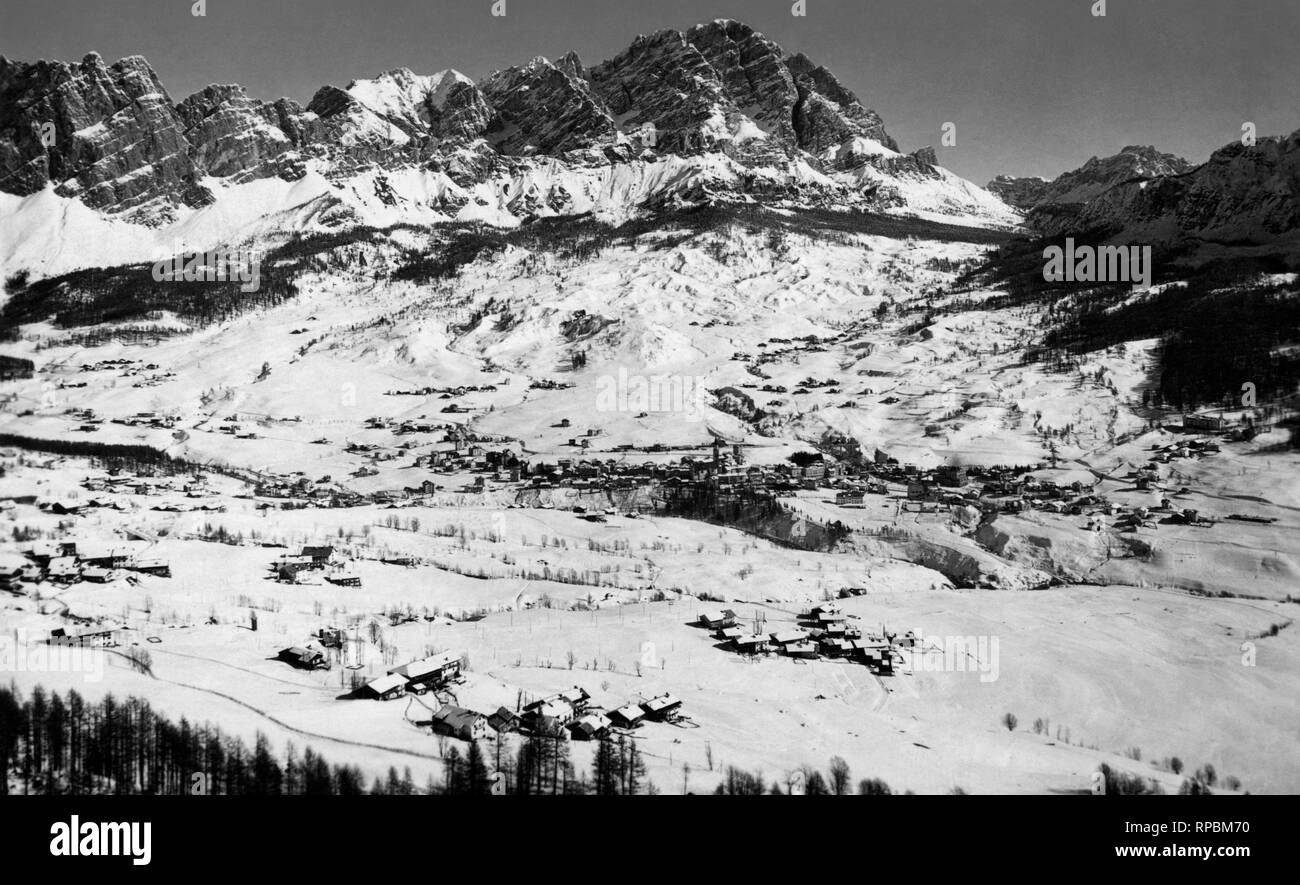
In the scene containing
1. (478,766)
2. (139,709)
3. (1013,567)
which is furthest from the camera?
(1013,567)

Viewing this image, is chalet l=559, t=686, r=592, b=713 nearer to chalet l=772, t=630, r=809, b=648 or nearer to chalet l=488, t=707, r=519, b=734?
chalet l=488, t=707, r=519, b=734

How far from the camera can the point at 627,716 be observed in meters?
30.7

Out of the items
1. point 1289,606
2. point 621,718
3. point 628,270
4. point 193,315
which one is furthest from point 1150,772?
point 193,315

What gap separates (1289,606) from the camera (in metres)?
48.4

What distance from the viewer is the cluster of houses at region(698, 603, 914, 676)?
39688 millimetres

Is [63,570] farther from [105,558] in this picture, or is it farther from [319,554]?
[319,554]

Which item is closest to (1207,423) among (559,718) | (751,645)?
(751,645)

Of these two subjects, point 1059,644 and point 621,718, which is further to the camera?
point 1059,644

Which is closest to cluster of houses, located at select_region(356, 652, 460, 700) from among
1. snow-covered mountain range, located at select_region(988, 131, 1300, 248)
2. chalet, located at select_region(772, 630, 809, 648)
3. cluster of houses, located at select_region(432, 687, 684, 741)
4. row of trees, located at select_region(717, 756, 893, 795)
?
cluster of houses, located at select_region(432, 687, 684, 741)

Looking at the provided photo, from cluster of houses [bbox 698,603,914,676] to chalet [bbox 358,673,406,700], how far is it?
1609cm

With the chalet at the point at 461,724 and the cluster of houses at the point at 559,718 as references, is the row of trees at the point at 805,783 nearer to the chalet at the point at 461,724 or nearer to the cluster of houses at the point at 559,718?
the cluster of houses at the point at 559,718

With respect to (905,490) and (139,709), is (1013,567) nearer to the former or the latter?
(905,490)
